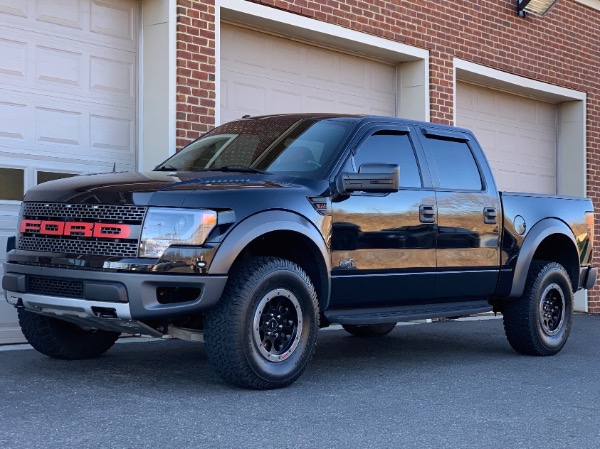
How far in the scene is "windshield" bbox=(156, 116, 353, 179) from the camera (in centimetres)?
689

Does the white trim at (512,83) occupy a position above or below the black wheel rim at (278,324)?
above

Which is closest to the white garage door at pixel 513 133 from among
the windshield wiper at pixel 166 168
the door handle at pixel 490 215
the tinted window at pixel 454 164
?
the tinted window at pixel 454 164

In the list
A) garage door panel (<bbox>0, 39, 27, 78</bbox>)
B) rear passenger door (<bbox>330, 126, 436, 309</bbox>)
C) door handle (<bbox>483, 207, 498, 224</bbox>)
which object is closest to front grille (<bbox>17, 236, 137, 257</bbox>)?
rear passenger door (<bbox>330, 126, 436, 309</bbox>)

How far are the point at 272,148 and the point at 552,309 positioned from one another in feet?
10.7

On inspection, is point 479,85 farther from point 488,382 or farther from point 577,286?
point 488,382

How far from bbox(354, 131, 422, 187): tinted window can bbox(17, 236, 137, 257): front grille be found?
2.08 metres

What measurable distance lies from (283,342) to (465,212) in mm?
2274

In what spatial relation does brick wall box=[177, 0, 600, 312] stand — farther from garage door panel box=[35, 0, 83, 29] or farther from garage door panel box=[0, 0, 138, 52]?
garage door panel box=[35, 0, 83, 29]

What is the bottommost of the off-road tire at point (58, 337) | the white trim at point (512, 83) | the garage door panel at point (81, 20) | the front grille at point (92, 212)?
the off-road tire at point (58, 337)

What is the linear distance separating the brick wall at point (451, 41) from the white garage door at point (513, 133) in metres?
0.53

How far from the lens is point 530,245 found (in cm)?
846

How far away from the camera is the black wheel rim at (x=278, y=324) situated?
20.1 ft

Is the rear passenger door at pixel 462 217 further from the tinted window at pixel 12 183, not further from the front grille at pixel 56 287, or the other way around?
the tinted window at pixel 12 183

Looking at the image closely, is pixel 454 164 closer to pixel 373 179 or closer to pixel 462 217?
pixel 462 217
